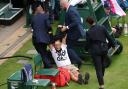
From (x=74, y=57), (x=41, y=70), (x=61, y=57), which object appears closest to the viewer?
(x=41, y=70)

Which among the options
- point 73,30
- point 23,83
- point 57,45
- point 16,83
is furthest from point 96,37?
point 16,83

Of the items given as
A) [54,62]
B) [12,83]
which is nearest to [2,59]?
[54,62]

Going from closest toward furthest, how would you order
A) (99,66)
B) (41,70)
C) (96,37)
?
(96,37)
(99,66)
(41,70)

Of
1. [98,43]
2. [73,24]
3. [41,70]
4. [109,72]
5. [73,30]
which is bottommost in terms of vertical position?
[109,72]

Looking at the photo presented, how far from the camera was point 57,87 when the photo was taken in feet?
42.9

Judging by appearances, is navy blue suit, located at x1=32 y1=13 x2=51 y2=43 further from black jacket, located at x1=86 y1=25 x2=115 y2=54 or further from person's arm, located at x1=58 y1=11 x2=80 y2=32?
black jacket, located at x1=86 y1=25 x2=115 y2=54

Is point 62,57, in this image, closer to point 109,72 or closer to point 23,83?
point 109,72

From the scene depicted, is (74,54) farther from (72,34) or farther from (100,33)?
(100,33)

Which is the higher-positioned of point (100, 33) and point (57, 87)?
point (100, 33)

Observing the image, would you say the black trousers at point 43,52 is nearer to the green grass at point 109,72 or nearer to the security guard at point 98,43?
the green grass at point 109,72

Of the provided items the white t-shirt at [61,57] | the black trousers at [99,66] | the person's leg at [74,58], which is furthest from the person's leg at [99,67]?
the person's leg at [74,58]

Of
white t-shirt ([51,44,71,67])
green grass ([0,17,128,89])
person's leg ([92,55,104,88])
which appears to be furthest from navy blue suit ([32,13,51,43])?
person's leg ([92,55,104,88])

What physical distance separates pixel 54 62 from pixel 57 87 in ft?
3.79

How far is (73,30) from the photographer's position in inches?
562
